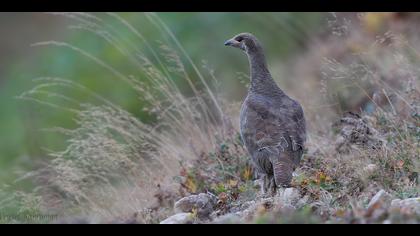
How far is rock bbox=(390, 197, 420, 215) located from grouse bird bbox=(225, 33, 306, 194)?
1.47m

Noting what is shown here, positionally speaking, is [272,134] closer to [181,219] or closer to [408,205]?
[181,219]

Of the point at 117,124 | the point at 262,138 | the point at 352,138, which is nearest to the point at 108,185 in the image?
the point at 117,124

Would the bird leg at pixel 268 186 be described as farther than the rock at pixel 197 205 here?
Yes

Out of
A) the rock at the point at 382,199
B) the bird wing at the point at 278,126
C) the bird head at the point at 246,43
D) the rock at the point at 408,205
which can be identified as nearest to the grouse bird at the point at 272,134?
the bird wing at the point at 278,126

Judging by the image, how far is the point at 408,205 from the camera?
6.41m

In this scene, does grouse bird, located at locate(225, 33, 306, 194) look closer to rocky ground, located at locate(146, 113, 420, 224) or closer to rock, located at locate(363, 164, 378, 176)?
rocky ground, located at locate(146, 113, 420, 224)

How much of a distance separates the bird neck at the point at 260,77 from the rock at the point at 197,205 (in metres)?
1.67

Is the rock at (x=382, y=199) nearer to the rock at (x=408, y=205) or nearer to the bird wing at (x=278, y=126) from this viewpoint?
the rock at (x=408, y=205)

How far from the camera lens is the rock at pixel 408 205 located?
19.7 feet

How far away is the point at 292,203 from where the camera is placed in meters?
7.54

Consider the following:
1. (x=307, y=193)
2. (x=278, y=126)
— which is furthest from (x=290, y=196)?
(x=278, y=126)

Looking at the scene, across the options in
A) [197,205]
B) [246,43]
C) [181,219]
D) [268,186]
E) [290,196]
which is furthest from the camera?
[246,43]

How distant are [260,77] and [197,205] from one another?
6.79 feet
